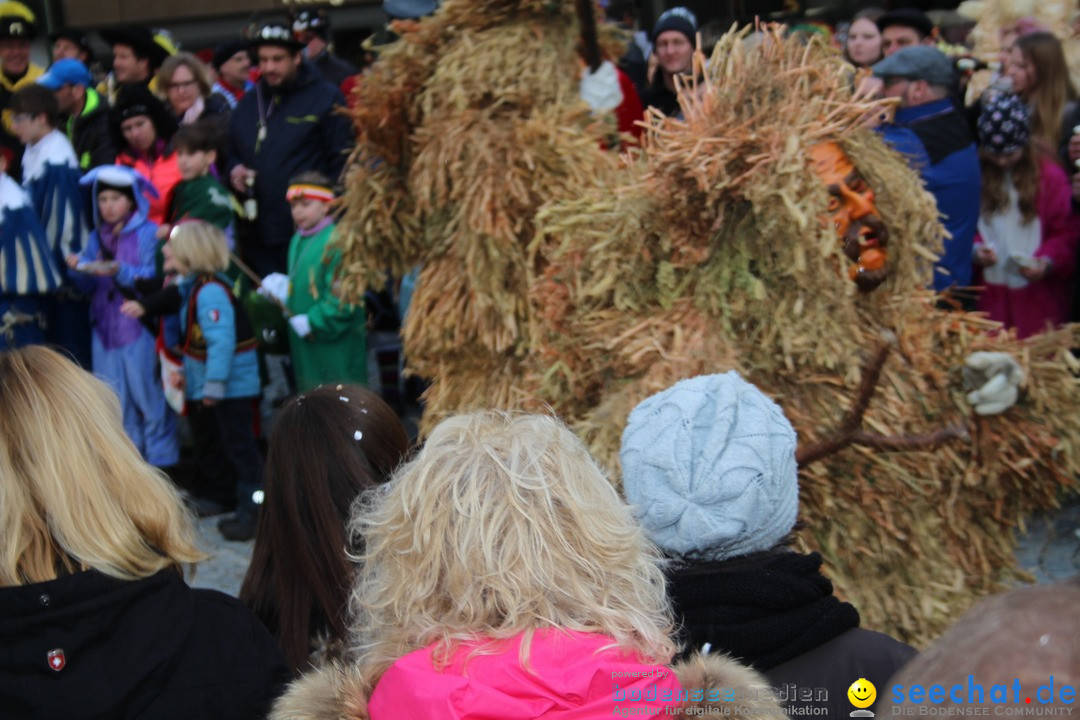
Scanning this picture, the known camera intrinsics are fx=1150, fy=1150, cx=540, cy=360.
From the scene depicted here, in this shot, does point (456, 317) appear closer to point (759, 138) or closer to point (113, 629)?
point (759, 138)

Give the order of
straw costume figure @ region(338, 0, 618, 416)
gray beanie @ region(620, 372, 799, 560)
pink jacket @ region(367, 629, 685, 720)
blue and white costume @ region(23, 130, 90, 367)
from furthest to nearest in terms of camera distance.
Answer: blue and white costume @ region(23, 130, 90, 367), straw costume figure @ region(338, 0, 618, 416), gray beanie @ region(620, 372, 799, 560), pink jacket @ region(367, 629, 685, 720)

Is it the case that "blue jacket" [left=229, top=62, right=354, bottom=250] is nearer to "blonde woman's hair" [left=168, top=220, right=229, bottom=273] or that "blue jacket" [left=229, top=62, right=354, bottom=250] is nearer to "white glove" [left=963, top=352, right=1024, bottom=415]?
"blonde woman's hair" [left=168, top=220, right=229, bottom=273]

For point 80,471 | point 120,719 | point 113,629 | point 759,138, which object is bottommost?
point 120,719

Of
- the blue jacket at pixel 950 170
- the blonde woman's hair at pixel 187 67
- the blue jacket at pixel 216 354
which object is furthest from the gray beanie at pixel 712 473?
the blonde woman's hair at pixel 187 67

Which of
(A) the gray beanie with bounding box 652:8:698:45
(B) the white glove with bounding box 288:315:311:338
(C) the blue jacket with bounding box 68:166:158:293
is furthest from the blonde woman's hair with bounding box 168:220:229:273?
(A) the gray beanie with bounding box 652:8:698:45

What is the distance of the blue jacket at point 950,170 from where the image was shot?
16.4ft

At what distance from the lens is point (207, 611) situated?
2.09m

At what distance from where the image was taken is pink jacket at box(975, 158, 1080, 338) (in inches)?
214

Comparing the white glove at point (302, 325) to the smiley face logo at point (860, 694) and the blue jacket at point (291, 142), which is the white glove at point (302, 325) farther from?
the smiley face logo at point (860, 694)

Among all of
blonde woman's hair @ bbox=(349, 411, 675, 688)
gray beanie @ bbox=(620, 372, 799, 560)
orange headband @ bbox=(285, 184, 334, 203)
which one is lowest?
orange headband @ bbox=(285, 184, 334, 203)

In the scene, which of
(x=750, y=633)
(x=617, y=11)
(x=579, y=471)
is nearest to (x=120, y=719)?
(x=579, y=471)

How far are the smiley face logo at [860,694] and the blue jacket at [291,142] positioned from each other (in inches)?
199

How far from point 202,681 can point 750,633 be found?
96 cm

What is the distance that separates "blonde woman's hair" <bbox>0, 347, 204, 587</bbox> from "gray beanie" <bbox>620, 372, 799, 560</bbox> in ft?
2.76
